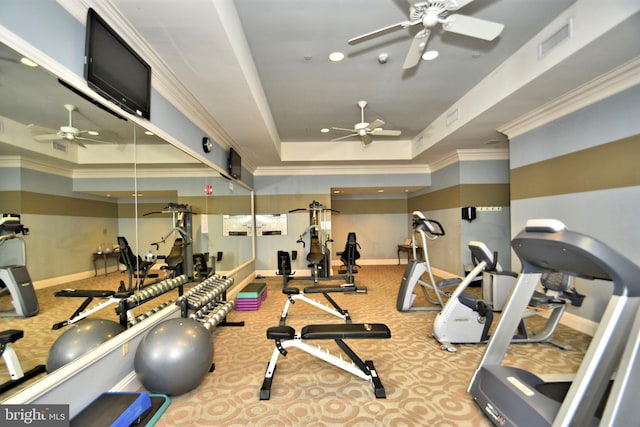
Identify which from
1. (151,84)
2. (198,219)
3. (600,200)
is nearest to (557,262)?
(600,200)

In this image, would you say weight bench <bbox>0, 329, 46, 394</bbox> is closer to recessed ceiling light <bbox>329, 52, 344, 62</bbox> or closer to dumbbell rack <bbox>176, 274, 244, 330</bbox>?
dumbbell rack <bbox>176, 274, 244, 330</bbox>

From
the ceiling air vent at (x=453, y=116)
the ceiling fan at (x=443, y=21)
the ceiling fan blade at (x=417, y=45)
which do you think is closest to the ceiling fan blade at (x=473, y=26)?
the ceiling fan at (x=443, y=21)

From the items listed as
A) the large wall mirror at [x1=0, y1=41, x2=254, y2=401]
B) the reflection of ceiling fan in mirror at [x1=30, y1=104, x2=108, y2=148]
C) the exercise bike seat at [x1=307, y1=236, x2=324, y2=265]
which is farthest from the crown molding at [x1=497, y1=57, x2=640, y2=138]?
the reflection of ceiling fan in mirror at [x1=30, y1=104, x2=108, y2=148]

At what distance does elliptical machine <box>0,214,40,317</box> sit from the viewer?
1.37 meters

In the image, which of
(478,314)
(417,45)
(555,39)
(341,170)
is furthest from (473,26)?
(341,170)

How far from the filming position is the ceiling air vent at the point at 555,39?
2.50 meters

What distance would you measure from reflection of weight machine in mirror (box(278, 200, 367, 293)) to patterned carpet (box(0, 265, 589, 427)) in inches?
69.8

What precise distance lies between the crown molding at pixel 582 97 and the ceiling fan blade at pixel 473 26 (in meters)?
1.56

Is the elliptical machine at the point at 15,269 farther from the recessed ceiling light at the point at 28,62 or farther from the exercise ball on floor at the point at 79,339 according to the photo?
the recessed ceiling light at the point at 28,62

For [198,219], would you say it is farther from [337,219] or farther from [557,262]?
[337,219]

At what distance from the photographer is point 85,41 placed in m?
1.75

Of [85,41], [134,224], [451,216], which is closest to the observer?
[85,41]

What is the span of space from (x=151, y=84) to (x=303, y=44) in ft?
5.04

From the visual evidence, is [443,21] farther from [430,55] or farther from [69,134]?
[69,134]
